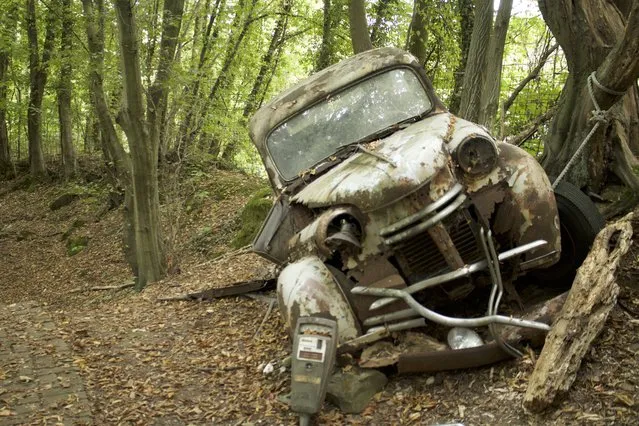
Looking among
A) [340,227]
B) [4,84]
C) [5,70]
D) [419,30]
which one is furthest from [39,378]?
[5,70]

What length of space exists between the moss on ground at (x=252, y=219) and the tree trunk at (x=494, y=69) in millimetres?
4642

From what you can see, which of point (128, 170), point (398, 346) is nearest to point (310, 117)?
point (398, 346)

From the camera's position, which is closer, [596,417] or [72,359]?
[596,417]

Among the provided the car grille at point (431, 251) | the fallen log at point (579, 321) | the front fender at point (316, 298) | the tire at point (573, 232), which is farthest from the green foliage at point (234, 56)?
the front fender at point (316, 298)

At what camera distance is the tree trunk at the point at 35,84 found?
15.3 meters

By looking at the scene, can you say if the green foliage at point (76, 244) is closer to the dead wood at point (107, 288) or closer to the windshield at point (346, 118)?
the dead wood at point (107, 288)

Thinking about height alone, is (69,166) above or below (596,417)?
above

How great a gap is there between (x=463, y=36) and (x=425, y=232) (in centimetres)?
813

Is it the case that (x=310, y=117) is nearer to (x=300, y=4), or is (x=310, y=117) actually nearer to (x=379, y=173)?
(x=379, y=173)

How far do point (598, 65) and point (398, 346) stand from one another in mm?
3598

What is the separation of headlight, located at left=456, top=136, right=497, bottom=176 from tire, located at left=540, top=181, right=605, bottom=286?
1016 millimetres

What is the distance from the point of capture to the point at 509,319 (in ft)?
12.3

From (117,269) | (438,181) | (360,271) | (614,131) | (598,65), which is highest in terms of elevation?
(598,65)

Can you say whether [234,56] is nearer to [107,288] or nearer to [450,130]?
[107,288]
